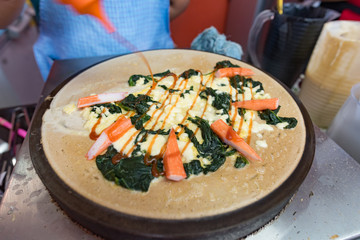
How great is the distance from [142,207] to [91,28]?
66.0 inches

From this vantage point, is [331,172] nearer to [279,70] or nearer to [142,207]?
[142,207]

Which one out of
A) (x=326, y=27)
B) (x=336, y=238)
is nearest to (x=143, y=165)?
(x=336, y=238)

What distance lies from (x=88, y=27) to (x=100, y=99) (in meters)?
0.98

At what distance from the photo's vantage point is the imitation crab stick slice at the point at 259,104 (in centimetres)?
133

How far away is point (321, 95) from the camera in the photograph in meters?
1.82

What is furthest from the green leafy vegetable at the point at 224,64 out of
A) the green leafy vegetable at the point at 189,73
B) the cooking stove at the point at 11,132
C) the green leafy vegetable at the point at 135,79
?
Result: the cooking stove at the point at 11,132

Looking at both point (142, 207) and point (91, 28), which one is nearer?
point (142, 207)

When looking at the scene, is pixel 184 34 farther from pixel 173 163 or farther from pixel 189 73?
pixel 173 163

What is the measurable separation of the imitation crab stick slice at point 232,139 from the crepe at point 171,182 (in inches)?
1.7

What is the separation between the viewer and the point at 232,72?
63.1 inches

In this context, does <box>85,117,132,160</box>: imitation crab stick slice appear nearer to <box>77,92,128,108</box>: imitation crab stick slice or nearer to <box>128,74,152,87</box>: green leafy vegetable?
<box>77,92,128,108</box>: imitation crab stick slice

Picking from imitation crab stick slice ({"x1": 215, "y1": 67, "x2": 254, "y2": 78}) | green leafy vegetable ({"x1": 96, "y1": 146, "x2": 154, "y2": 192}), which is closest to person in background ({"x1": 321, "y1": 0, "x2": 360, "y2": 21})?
imitation crab stick slice ({"x1": 215, "y1": 67, "x2": 254, "y2": 78})

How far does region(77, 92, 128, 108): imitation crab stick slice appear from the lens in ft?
4.32

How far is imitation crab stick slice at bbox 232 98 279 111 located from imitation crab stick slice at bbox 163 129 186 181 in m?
0.49
